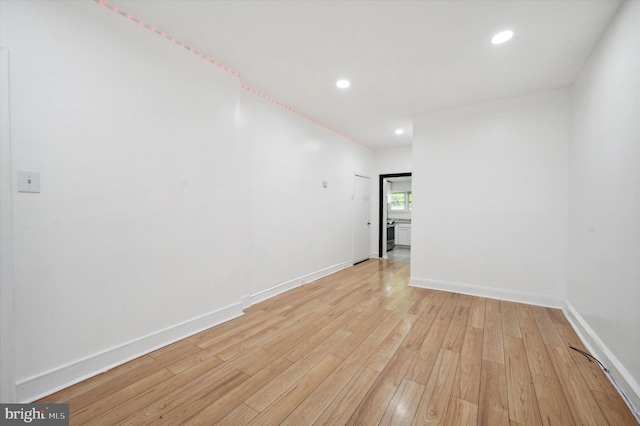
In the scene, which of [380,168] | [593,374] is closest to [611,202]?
[593,374]

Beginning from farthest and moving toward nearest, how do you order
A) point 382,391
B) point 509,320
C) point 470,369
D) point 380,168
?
point 380,168, point 509,320, point 470,369, point 382,391

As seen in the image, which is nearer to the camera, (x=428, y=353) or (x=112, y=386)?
(x=112, y=386)

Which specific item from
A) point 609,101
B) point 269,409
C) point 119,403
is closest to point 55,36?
point 119,403

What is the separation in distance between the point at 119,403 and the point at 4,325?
82cm

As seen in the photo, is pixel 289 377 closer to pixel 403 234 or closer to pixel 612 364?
pixel 612 364

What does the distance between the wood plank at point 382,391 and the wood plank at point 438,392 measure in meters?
0.19

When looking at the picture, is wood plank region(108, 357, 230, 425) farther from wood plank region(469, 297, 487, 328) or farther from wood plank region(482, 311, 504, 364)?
wood plank region(469, 297, 487, 328)

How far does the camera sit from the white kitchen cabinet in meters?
8.45

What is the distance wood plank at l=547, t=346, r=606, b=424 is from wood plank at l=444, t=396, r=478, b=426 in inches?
23.1

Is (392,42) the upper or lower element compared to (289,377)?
upper

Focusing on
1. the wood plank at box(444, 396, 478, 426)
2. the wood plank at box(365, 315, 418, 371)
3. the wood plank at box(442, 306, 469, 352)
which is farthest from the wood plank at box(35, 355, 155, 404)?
the wood plank at box(442, 306, 469, 352)

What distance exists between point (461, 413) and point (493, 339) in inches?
48.1

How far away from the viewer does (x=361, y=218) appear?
6020 millimetres

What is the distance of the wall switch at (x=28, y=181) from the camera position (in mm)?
1580
